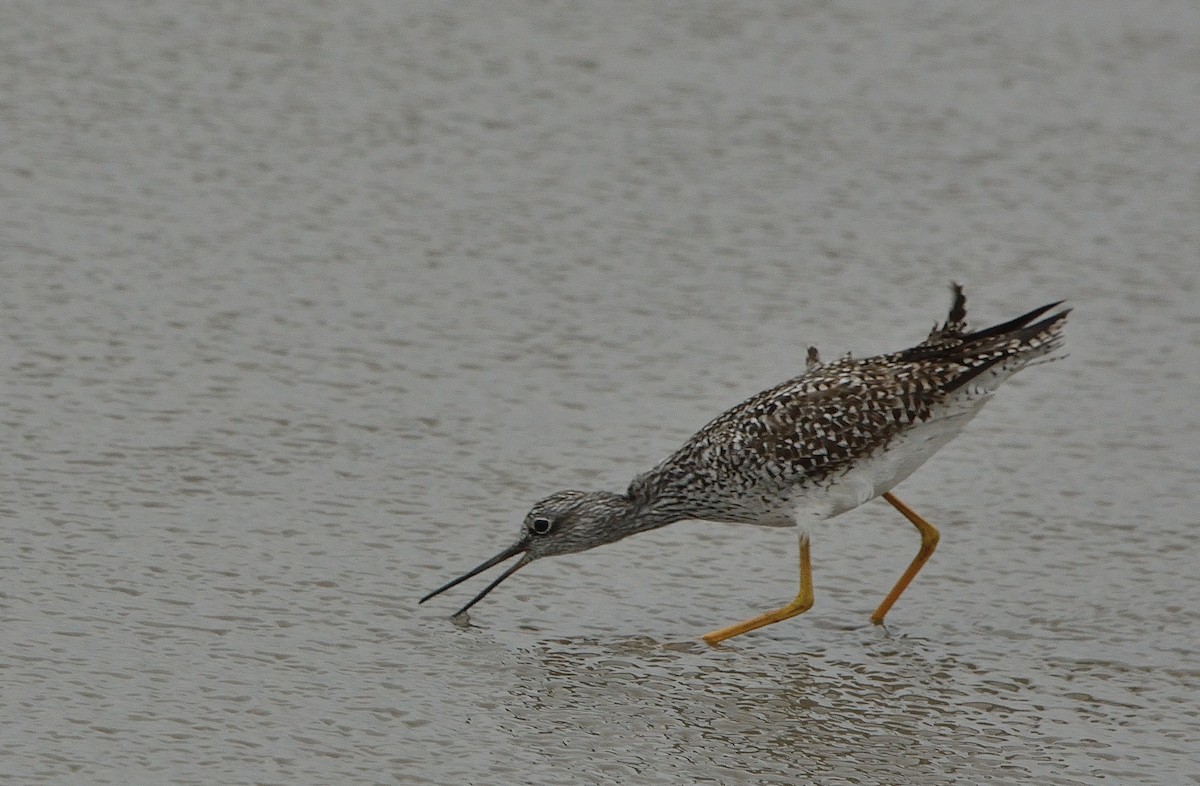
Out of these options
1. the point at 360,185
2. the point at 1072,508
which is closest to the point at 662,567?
the point at 1072,508

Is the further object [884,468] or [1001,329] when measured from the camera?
[884,468]

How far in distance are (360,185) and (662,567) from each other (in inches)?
203

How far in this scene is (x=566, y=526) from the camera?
904 cm

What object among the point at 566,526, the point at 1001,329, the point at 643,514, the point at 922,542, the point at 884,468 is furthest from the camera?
the point at 922,542

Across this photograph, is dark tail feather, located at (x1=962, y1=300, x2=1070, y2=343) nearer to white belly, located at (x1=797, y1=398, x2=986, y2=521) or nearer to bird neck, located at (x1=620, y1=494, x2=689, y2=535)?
white belly, located at (x1=797, y1=398, x2=986, y2=521)

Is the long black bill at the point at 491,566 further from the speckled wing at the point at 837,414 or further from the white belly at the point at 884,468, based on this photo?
the white belly at the point at 884,468

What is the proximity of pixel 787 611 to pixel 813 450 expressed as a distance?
0.73 metres

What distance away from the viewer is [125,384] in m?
10.6

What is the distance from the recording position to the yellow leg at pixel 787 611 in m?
8.72

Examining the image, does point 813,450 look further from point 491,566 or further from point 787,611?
point 491,566

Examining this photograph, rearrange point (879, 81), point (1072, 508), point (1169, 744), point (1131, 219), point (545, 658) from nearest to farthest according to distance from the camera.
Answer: point (1169, 744)
point (545, 658)
point (1072, 508)
point (1131, 219)
point (879, 81)

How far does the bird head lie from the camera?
29.4ft

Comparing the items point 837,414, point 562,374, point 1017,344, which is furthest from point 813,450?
point 562,374

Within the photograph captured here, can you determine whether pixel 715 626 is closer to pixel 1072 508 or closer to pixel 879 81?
pixel 1072 508
